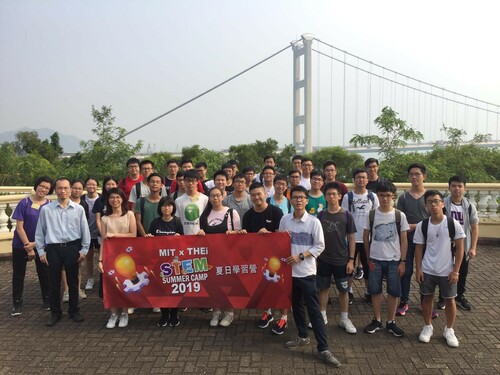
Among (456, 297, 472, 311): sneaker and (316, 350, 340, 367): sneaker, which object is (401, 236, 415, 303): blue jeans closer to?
(456, 297, 472, 311): sneaker

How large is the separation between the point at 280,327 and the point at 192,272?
0.97m

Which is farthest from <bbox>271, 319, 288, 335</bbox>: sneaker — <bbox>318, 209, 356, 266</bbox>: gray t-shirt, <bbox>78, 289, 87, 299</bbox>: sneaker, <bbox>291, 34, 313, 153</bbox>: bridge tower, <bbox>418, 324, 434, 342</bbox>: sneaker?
<bbox>291, 34, 313, 153</bbox>: bridge tower

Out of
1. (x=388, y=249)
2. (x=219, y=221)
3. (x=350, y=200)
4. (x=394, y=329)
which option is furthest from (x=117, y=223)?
(x=394, y=329)

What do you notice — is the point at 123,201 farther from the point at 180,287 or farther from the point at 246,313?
the point at 246,313

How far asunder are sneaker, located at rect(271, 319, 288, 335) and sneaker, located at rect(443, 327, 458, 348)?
138cm

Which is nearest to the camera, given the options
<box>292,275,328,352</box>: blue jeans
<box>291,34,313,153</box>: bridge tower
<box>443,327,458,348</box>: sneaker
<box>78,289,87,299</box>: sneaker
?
<box>292,275,328,352</box>: blue jeans

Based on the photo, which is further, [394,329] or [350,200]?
[350,200]

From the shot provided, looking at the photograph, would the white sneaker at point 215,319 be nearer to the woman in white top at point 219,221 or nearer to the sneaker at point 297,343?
the woman in white top at point 219,221

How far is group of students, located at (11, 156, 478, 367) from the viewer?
3408 millimetres

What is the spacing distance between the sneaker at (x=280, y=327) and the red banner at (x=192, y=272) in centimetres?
15

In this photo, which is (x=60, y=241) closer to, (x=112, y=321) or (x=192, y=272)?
(x=112, y=321)

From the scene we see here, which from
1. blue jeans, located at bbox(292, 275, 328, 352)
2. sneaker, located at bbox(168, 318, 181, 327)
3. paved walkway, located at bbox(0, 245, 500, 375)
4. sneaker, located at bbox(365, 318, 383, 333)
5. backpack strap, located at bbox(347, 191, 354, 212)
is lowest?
paved walkway, located at bbox(0, 245, 500, 375)

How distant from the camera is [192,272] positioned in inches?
152

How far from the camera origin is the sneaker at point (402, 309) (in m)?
4.05
